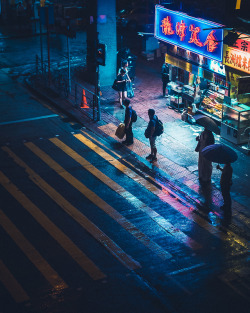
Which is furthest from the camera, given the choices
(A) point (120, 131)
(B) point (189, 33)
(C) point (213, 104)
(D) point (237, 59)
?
(C) point (213, 104)

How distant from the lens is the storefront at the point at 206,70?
16.4 m

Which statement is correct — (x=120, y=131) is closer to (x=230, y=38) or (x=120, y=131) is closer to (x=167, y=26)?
(x=230, y=38)

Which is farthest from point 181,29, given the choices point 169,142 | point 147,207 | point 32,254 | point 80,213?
point 32,254

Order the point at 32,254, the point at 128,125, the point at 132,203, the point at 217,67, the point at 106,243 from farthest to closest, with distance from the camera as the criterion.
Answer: the point at 217,67 → the point at 128,125 → the point at 132,203 → the point at 106,243 → the point at 32,254

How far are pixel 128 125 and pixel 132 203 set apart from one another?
4.13m

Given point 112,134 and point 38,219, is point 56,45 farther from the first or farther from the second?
point 38,219

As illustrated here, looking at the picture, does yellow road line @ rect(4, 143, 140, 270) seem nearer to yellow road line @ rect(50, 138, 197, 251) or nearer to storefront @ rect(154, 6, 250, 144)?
yellow road line @ rect(50, 138, 197, 251)

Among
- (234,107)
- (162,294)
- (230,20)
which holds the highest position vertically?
(230,20)

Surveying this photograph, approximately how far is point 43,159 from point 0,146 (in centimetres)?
200

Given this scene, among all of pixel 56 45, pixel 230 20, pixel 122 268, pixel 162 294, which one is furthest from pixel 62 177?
pixel 56 45

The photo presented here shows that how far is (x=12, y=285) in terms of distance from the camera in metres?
9.98

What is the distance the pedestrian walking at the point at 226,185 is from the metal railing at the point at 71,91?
7.56 m

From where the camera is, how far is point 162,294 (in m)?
9.92

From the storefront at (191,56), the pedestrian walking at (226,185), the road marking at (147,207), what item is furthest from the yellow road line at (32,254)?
the storefront at (191,56)
